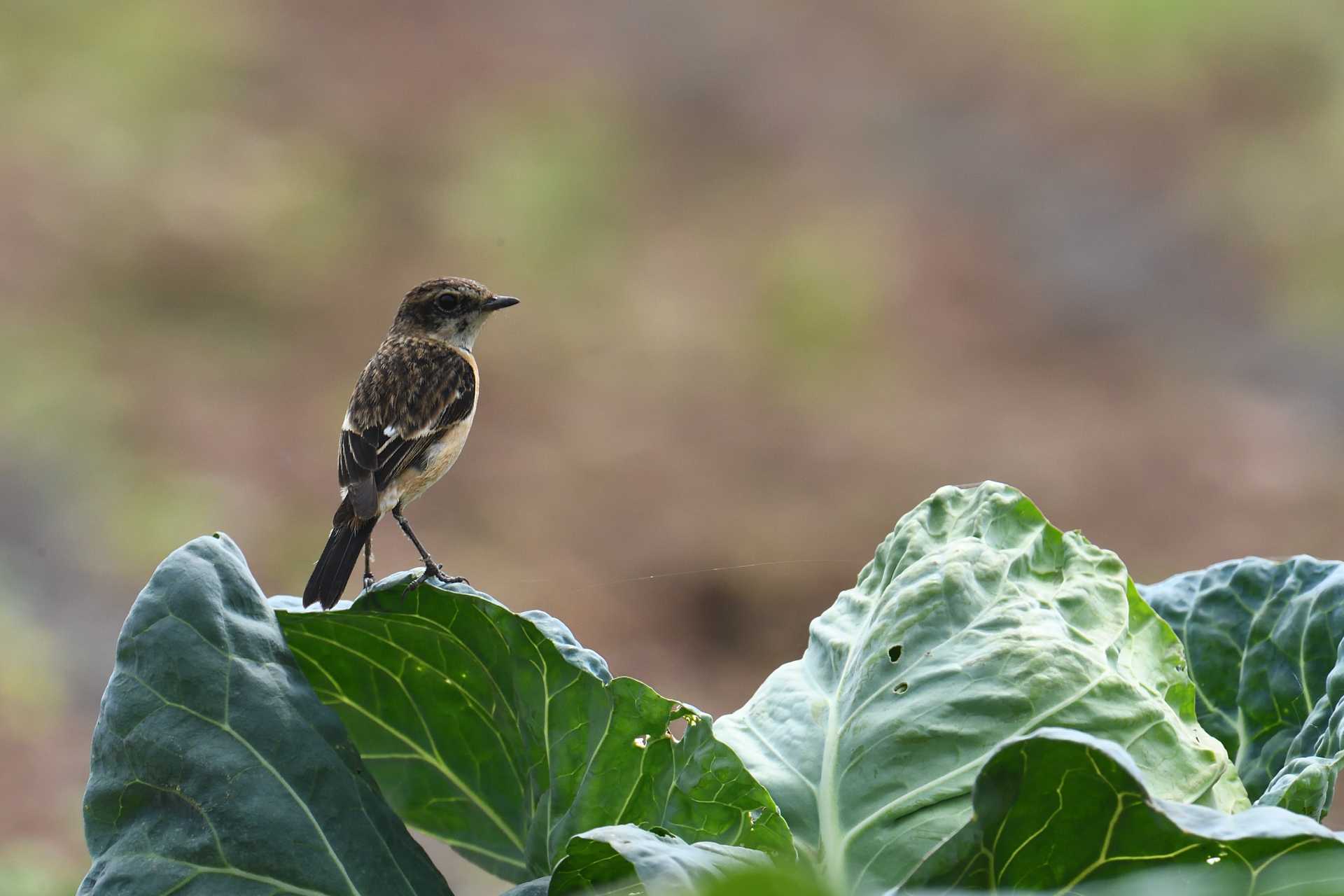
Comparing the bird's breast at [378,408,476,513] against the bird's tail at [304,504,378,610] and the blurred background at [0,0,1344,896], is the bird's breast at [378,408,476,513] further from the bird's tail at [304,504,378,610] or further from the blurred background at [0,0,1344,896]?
the blurred background at [0,0,1344,896]

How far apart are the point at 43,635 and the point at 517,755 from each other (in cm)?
328

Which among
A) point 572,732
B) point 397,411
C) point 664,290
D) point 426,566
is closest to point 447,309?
point 397,411

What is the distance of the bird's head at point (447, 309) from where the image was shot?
4.55 ft

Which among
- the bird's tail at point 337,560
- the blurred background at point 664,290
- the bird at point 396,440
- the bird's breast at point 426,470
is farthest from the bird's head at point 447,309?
the blurred background at point 664,290

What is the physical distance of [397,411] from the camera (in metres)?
1.20

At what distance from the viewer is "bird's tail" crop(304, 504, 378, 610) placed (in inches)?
43.4

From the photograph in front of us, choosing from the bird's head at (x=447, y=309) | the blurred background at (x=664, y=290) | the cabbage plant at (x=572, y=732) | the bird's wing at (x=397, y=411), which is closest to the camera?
the cabbage plant at (x=572, y=732)

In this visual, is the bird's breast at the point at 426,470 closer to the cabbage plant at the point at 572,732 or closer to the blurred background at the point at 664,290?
the cabbage plant at the point at 572,732

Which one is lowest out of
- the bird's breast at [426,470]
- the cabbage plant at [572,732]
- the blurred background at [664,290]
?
the cabbage plant at [572,732]

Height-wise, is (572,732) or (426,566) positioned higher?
(426,566)

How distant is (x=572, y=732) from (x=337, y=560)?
245 millimetres

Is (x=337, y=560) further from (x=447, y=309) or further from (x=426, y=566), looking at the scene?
(x=447, y=309)

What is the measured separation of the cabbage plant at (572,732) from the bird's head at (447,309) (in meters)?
0.32

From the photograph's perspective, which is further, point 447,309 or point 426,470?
point 447,309
